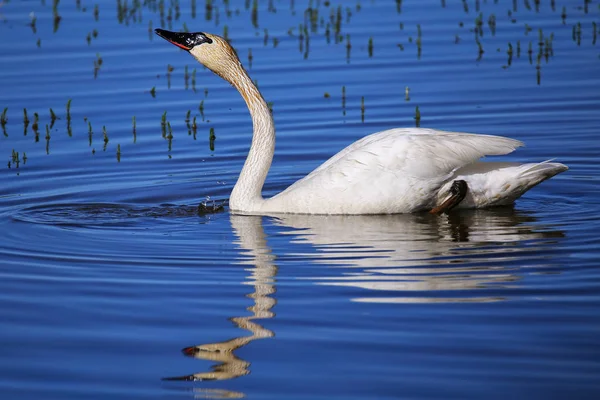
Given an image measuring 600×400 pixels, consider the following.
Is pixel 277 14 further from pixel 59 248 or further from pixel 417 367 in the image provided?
pixel 417 367

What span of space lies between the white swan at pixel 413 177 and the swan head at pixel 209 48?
0.10 meters

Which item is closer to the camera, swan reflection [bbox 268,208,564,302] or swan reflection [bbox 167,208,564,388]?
swan reflection [bbox 167,208,564,388]

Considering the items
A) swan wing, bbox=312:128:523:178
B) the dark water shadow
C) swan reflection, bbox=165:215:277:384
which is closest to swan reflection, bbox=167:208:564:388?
swan reflection, bbox=165:215:277:384

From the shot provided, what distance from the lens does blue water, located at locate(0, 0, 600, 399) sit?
634cm

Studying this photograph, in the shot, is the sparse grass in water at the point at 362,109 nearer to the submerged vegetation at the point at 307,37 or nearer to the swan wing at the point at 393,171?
the submerged vegetation at the point at 307,37

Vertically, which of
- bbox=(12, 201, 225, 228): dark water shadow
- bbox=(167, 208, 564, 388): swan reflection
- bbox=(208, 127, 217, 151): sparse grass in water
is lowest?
bbox=(167, 208, 564, 388): swan reflection

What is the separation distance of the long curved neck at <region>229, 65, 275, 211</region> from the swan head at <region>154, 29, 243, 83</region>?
16 centimetres

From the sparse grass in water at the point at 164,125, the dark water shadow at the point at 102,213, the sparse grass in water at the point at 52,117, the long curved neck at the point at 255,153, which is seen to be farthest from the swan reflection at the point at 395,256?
the sparse grass in water at the point at 52,117

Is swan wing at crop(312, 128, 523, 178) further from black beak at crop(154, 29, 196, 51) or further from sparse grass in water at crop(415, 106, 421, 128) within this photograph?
sparse grass in water at crop(415, 106, 421, 128)

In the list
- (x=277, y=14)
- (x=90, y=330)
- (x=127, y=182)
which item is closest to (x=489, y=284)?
(x=90, y=330)

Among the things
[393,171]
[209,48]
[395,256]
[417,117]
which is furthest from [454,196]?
[417,117]

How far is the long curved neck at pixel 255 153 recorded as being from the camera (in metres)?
11.0

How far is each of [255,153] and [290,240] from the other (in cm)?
196

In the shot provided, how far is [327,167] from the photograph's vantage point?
1052cm
